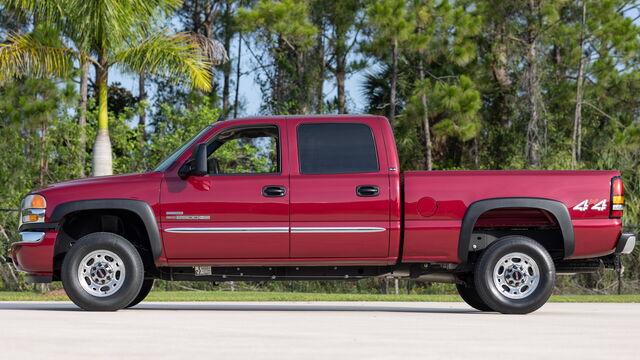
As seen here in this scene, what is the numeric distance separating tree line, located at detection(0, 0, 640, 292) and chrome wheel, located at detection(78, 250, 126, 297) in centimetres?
1147

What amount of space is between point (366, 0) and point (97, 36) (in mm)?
10946

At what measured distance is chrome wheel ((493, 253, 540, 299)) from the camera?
34.1ft

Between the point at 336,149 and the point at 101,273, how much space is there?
2.85 meters

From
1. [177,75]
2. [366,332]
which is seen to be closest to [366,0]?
[177,75]

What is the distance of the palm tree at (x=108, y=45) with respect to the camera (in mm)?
20344

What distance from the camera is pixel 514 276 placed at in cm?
1044

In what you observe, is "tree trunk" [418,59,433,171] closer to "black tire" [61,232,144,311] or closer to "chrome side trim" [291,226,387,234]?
"chrome side trim" [291,226,387,234]

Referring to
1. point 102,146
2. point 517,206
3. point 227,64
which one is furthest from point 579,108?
point 517,206

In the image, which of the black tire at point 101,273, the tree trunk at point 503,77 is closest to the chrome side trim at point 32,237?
the black tire at point 101,273

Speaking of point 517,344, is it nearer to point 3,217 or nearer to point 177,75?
point 177,75

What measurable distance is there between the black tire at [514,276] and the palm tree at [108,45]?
11.2m

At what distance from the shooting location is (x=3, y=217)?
22.3m

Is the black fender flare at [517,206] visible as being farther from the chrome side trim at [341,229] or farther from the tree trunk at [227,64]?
the tree trunk at [227,64]

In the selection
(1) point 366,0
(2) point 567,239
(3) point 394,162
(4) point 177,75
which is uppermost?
(1) point 366,0
